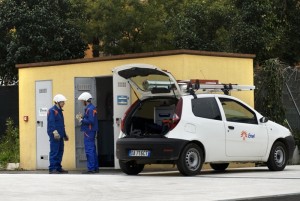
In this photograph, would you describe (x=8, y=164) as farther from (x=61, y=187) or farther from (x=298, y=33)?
(x=298, y=33)

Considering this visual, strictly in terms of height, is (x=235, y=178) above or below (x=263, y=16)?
below

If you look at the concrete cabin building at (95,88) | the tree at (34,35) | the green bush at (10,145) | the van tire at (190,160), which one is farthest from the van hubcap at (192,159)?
the tree at (34,35)

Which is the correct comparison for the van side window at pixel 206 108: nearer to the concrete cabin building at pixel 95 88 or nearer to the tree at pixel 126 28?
the concrete cabin building at pixel 95 88

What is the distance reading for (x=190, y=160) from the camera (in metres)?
15.9

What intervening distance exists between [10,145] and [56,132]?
20.7ft

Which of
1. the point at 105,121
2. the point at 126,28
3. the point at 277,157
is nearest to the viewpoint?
the point at 277,157

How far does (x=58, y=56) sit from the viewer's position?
103ft

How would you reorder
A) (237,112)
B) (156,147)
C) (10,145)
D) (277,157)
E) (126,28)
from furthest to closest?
(126,28) → (10,145) → (277,157) → (237,112) → (156,147)

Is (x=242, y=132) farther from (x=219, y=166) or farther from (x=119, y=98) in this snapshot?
(x=119, y=98)

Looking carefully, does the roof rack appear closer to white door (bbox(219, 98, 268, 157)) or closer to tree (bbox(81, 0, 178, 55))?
white door (bbox(219, 98, 268, 157))

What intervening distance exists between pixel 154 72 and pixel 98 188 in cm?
397

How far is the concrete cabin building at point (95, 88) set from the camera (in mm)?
18906

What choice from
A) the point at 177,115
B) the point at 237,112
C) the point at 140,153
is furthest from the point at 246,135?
the point at 140,153

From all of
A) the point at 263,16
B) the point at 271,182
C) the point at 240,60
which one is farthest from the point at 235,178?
the point at 263,16
